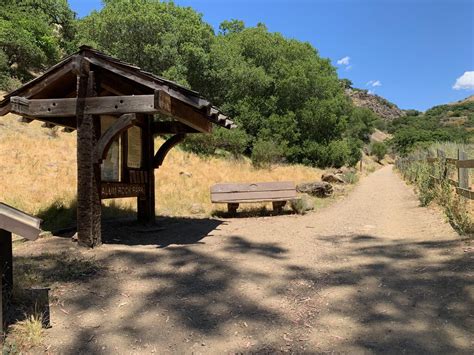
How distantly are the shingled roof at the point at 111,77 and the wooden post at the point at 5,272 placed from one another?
342cm

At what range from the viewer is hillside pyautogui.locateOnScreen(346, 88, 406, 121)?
161m

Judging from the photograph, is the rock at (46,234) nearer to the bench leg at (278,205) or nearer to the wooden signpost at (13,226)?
the wooden signpost at (13,226)

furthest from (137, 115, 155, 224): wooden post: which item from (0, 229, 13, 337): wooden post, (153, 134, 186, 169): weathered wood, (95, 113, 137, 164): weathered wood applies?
(0, 229, 13, 337): wooden post

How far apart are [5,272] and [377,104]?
177 m

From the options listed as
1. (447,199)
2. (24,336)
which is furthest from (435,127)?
(24,336)

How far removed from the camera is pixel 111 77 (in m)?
7.14

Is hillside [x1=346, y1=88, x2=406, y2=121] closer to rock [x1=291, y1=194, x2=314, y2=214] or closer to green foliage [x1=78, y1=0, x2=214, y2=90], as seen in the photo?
green foliage [x1=78, y1=0, x2=214, y2=90]

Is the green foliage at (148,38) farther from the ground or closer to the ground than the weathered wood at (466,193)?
farther from the ground

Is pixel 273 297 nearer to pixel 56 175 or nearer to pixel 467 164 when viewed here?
pixel 467 164

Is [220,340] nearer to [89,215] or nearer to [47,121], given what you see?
[89,215]

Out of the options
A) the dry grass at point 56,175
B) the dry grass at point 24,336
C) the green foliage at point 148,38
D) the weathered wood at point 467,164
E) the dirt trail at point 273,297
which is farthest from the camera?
the green foliage at point 148,38

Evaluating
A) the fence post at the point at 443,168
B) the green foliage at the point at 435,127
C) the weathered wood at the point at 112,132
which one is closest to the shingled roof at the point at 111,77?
the weathered wood at the point at 112,132

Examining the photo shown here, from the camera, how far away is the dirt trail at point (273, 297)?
363 centimetres

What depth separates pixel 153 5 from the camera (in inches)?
1110
